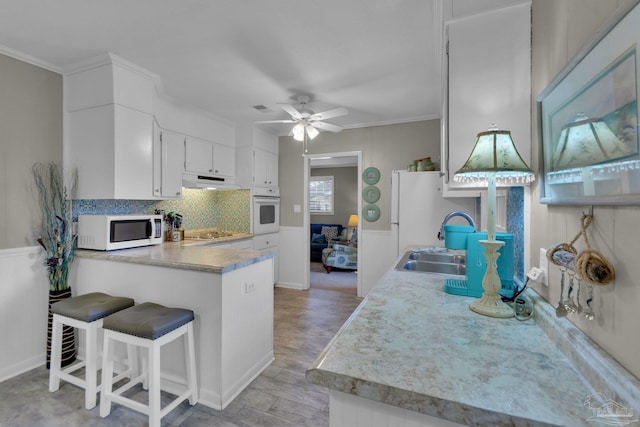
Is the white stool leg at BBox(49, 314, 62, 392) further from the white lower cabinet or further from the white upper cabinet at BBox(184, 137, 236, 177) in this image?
the white lower cabinet

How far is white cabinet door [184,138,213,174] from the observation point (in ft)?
11.5

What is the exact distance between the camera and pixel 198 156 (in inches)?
144

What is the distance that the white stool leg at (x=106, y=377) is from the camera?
5.73ft

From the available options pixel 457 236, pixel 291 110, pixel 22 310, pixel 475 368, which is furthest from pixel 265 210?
pixel 475 368

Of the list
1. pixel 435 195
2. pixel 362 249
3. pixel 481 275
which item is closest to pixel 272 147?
pixel 362 249

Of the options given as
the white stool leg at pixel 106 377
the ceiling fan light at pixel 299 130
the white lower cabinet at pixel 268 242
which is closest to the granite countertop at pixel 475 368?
the white stool leg at pixel 106 377

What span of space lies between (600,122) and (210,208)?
14.3 ft

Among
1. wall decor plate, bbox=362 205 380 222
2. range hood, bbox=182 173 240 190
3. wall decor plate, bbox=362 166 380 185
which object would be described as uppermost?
wall decor plate, bbox=362 166 380 185

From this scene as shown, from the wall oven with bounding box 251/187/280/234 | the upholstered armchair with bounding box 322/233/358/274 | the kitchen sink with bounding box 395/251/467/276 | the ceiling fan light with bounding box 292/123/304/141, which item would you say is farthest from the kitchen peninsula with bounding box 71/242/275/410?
the upholstered armchair with bounding box 322/233/358/274

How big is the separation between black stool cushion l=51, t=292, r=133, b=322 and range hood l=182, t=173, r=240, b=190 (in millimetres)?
1724

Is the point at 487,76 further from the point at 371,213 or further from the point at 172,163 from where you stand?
the point at 172,163

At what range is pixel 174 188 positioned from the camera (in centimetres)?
327

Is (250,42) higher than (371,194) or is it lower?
higher

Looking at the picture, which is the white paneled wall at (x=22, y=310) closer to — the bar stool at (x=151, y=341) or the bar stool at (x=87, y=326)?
the bar stool at (x=87, y=326)
